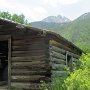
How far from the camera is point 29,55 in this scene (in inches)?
552

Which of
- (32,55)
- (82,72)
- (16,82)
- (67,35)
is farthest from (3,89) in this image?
(67,35)

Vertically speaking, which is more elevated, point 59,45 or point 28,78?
point 59,45

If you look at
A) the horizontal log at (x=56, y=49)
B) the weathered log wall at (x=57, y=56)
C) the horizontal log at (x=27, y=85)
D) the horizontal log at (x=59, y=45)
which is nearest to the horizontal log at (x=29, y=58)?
the weathered log wall at (x=57, y=56)

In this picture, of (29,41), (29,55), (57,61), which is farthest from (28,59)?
(57,61)

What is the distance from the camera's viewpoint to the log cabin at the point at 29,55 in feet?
44.5

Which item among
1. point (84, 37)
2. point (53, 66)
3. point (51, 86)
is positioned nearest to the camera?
point (51, 86)

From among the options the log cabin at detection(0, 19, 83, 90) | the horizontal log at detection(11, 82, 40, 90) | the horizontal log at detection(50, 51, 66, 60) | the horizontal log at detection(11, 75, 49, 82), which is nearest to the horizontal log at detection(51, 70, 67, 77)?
the log cabin at detection(0, 19, 83, 90)

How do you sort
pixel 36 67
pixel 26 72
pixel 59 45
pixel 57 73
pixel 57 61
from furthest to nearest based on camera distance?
pixel 59 45 → pixel 57 61 → pixel 57 73 → pixel 26 72 → pixel 36 67

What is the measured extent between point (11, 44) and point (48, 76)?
251 centimetres

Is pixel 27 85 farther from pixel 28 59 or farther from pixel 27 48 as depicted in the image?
pixel 27 48

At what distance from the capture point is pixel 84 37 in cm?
8675

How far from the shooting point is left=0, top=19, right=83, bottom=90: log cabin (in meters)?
13.6

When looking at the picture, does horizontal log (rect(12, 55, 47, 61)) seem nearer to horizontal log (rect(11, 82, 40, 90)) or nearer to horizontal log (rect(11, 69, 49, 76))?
horizontal log (rect(11, 69, 49, 76))

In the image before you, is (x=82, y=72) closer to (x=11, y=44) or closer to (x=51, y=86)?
(x=51, y=86)
